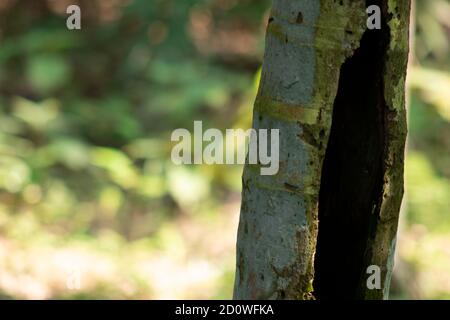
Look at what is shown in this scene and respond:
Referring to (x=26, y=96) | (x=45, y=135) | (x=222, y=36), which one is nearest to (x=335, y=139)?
(x=45, y=135)

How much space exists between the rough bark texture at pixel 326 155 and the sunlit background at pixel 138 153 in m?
2.01

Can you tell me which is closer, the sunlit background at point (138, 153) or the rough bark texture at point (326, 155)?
the rough bark texture at point (326, 155)

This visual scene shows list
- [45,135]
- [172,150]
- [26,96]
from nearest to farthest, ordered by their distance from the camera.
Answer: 1. [172,150]
2. [45,135]
3. [26,96]

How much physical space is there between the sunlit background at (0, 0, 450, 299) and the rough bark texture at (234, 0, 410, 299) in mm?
2009

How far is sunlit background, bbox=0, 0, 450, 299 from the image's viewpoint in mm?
4461

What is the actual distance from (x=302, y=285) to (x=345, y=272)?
21 cm

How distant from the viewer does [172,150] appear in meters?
5.50

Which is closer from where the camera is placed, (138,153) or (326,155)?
(326,155)

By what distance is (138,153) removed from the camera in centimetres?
582

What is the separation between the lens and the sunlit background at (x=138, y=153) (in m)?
4.46

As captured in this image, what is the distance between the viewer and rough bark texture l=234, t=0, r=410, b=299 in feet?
5.98

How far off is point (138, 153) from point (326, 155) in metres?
3.96

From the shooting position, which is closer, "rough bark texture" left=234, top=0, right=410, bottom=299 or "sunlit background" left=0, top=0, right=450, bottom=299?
"rough bark texture" left=234, top=0, right=410, bottom=299
